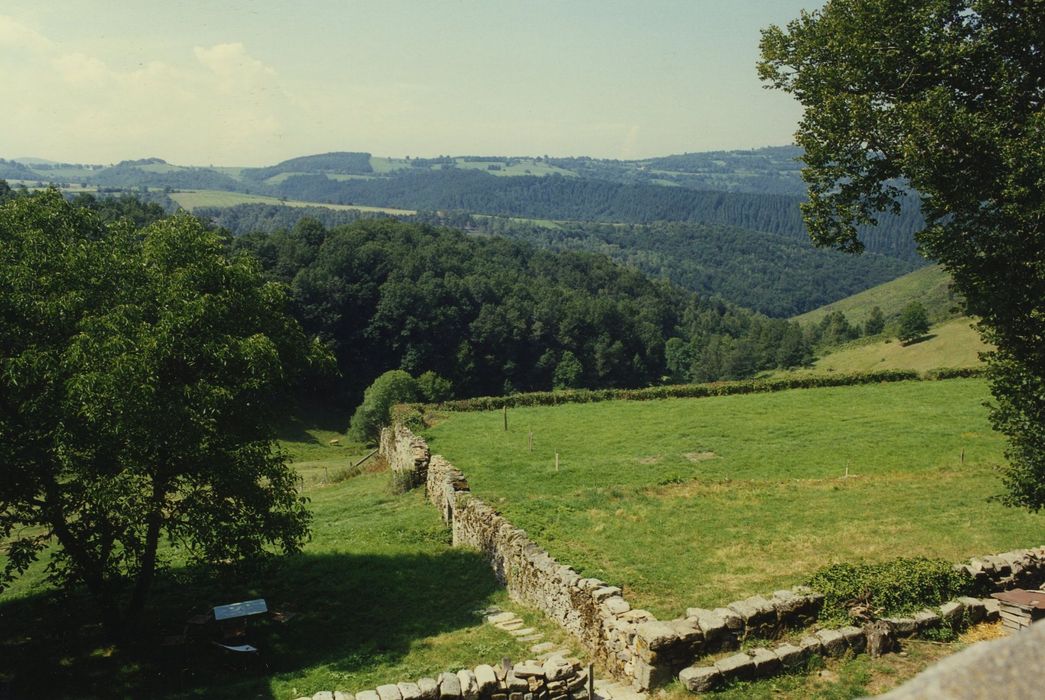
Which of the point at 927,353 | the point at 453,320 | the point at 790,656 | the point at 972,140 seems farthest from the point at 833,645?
the point at 453,320

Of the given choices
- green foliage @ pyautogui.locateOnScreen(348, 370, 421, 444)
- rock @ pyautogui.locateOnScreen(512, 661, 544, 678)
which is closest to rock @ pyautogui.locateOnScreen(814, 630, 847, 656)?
rock @ pyautogui.locateOnScreen(512, 661, 544, 678)

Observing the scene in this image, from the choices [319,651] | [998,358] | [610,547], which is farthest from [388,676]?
[998,358]

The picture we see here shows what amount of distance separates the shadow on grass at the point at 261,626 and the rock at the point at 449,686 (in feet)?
11.0

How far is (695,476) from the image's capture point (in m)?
28.5

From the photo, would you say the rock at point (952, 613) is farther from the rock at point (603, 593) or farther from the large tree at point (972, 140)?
the rock at point (603, 593)

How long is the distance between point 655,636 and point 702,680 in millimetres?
Result: 1010

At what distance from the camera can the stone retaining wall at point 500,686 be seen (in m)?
12.1

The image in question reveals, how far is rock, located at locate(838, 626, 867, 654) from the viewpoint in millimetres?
12781

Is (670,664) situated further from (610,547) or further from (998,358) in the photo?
Answer: (998,358)

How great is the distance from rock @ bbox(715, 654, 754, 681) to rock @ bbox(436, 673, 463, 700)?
4457 mm

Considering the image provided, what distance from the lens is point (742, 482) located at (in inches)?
1062

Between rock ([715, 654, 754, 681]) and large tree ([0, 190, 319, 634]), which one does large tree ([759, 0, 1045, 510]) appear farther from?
large tree ([0, 190, 319, 634])

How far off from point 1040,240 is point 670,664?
11023 mm

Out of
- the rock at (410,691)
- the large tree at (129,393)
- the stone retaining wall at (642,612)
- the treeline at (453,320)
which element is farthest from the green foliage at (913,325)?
the rock at (410,691)
